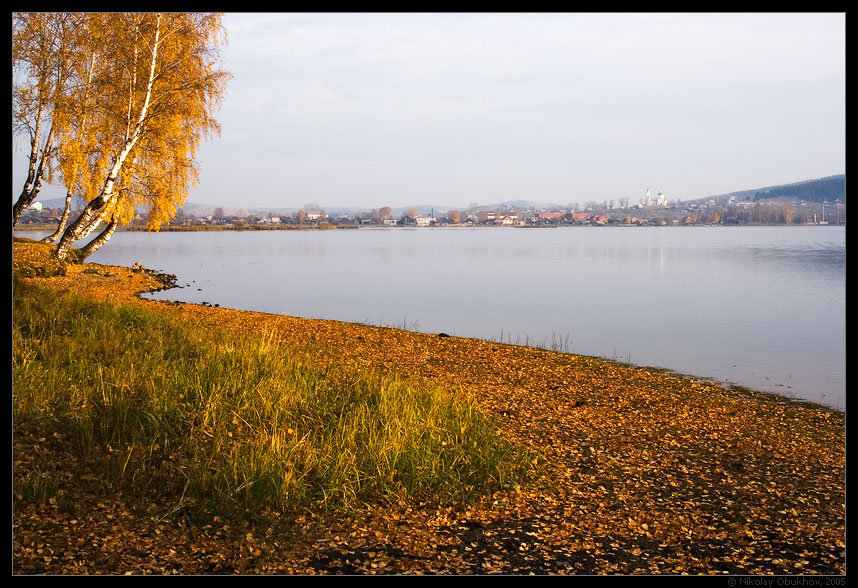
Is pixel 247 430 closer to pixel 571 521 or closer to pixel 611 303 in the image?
pixel 571 521

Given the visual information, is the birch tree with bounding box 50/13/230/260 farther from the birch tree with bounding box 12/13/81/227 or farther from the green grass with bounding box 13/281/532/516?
the green grass with bounding box 13/281/532/516

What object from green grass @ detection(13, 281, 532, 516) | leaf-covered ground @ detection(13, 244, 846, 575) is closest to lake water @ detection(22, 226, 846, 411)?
leaf-covered ground @ detection(13, 244, 846, 575)

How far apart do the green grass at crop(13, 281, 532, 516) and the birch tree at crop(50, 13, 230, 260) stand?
16.0 m

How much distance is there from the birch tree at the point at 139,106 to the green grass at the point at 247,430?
16.0 m

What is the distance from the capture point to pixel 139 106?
72.8 feet

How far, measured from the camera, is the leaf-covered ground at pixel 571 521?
4562 millimetres

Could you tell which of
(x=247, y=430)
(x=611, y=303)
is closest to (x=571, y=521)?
(x=247, y=430)

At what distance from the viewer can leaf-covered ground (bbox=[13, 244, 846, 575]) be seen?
4.56m

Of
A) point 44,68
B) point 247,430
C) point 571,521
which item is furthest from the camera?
point 44,68

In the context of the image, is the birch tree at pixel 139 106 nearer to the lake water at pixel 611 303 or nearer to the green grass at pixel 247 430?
the lake water at pixel 611 303

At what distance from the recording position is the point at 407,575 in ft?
13.7

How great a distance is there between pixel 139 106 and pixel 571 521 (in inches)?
839
